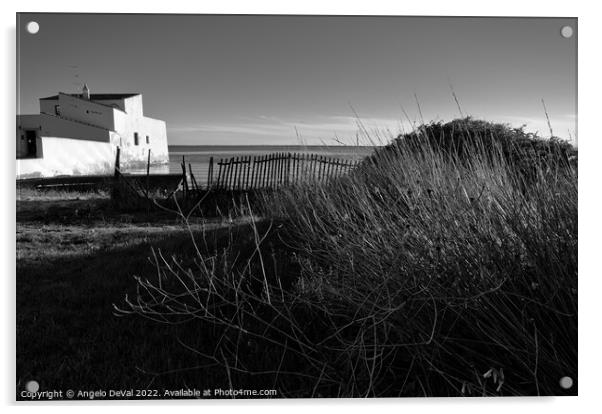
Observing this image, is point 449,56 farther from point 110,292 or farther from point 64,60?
point 110,292

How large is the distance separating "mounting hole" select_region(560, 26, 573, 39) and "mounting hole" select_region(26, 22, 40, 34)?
2.23 m

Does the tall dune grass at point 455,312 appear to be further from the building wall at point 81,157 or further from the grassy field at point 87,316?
the building wall at point 81,157

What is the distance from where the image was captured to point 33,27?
198 cm

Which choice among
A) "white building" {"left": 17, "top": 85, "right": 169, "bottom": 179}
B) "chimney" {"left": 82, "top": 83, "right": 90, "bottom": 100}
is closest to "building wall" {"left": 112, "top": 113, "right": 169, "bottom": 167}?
"white building" {"left": 17, "top": 85, "right": 169, "bottom": 179}

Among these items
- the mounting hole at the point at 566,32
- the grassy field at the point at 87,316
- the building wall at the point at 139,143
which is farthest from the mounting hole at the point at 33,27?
the mounting hole at the point at 566,32

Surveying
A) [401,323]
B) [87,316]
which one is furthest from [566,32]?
[87,316]

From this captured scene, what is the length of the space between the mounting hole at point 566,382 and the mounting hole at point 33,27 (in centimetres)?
246

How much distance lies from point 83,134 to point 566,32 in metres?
3.71

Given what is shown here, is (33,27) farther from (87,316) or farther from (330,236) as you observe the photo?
(330,236)

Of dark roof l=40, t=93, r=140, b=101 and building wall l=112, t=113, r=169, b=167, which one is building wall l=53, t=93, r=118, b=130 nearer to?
dark roof l=40, t=93, r=140, b=101

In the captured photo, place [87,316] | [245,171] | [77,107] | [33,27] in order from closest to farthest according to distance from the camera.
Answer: [33,27]
[87,316]
[77,107]
[245,171]

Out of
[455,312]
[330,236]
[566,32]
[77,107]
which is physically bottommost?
[455,312]

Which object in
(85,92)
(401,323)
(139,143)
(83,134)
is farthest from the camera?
(139,143)
